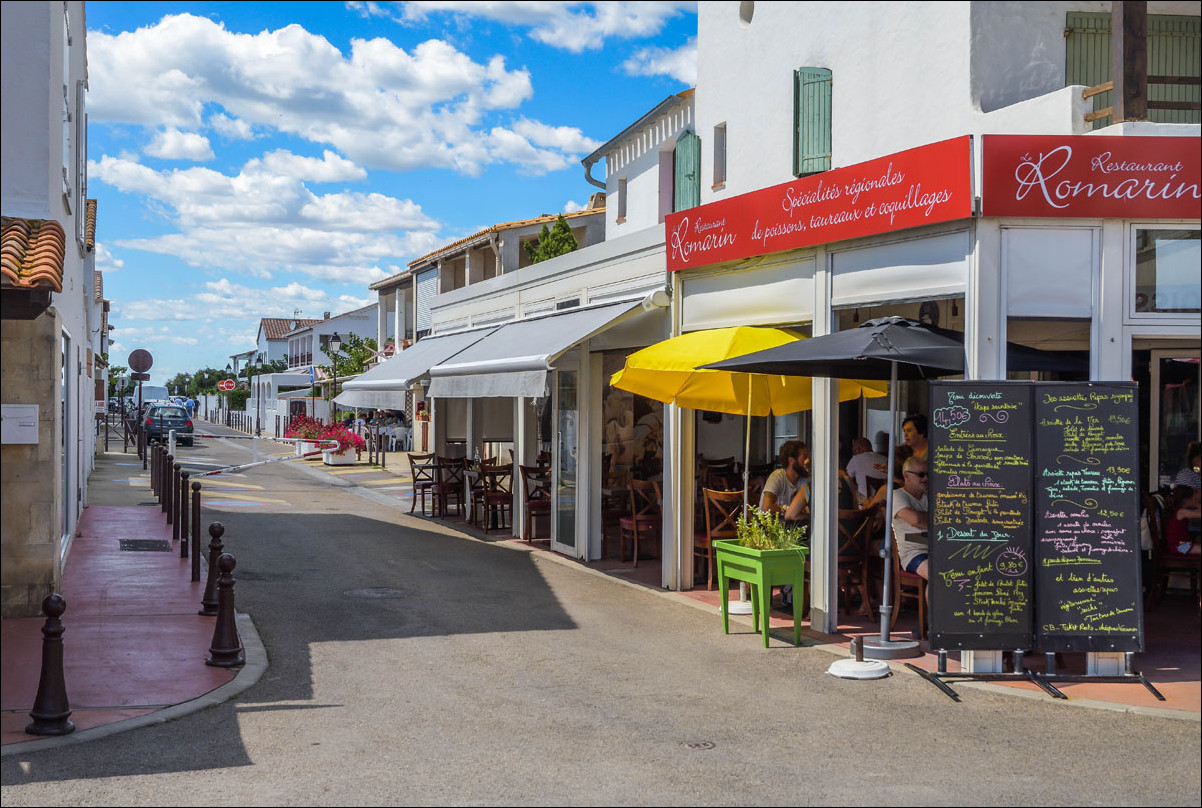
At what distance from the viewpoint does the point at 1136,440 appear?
24.9 feet

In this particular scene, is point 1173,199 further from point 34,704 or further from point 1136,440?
point 34,704

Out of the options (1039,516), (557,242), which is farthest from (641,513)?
(557,242)

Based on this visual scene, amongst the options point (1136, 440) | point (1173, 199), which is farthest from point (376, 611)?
point (1173, 199)

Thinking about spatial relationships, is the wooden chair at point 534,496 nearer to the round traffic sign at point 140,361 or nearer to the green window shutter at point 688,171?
the green window shutter at point 688,171

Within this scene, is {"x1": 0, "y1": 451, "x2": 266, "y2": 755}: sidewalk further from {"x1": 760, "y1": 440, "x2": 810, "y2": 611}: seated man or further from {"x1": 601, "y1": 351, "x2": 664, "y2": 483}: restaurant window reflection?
{"x1": 601, "y1": 351, "x2": 664, "y2": 483}: restaurant window reflection

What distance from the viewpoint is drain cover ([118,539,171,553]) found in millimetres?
13906

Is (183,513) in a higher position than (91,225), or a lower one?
lower

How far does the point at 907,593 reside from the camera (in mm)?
9695

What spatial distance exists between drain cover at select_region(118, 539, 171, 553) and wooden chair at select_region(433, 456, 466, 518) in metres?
5.26

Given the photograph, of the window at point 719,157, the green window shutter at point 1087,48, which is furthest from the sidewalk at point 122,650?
the green window shutter at point 1087,48

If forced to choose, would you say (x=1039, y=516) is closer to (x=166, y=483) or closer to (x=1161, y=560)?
(x=1161, y=560)

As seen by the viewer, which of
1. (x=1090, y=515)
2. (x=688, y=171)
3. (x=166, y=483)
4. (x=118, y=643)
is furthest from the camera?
(x=166, y=483)

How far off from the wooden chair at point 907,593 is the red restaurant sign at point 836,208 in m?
2.71

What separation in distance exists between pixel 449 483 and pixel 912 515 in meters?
11.2
